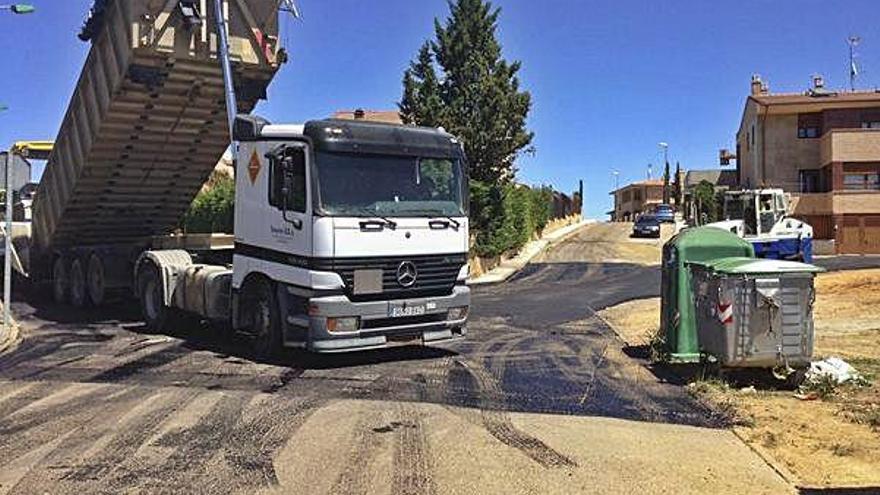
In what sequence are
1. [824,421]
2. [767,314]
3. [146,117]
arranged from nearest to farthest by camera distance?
[824,421]
[767,314]
[146,117]

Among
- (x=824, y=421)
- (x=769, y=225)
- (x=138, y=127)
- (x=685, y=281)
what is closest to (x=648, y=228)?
(x=769, y=225)

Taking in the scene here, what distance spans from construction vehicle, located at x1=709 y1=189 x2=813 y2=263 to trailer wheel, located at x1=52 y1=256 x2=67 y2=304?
720 inches

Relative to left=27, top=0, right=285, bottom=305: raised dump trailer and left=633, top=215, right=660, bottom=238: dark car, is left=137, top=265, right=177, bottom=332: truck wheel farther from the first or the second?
left=633, top=215, right=660, bottom=238: dark car

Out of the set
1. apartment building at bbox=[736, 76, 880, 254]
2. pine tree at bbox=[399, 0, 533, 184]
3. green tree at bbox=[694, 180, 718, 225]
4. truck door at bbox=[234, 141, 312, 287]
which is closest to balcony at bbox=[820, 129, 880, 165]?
apartment building at bbox=[736, 76, 880, 254]

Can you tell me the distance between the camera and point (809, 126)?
4784 cm

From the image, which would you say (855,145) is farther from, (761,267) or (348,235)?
(348,235)

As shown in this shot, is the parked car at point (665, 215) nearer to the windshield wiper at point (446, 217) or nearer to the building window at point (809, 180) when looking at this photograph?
the building window at point (809, 180)

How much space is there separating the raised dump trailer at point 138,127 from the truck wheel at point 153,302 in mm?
918

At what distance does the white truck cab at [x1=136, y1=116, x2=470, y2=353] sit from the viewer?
980cm

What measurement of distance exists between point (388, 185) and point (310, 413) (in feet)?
11.0

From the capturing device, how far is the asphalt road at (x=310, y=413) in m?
5.87

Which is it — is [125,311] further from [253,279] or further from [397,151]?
[397,151]

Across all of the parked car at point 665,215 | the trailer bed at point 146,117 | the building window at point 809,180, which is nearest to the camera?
the trailer bed at point 146,117

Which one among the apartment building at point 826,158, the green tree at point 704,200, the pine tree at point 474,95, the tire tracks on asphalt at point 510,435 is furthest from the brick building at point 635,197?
the tire tracks on asphalt at point 510,435
